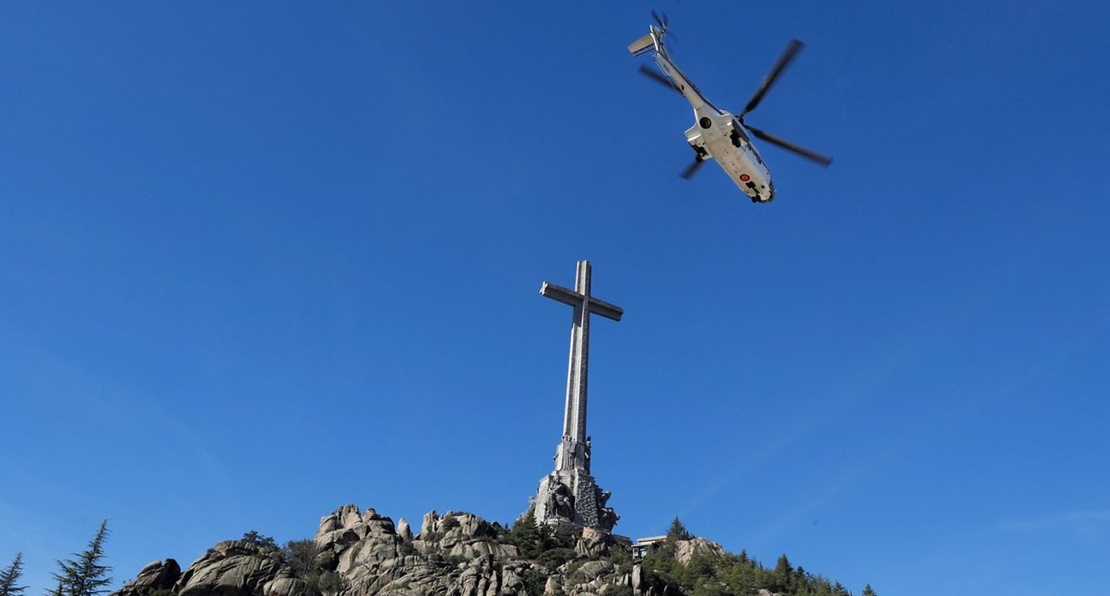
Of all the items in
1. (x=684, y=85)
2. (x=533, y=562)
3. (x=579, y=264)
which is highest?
(x=579, y=264)

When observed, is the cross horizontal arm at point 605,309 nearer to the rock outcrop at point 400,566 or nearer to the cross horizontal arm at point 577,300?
the cross horizontal arm at point 577,300

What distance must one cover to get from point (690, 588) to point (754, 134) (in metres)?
32.0

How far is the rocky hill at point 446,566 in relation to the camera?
53.8m

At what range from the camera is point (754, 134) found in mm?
42594

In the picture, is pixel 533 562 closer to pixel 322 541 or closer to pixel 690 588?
pixel 690 588

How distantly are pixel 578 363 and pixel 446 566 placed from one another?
29.0 meters

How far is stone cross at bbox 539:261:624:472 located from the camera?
76625 millimetres

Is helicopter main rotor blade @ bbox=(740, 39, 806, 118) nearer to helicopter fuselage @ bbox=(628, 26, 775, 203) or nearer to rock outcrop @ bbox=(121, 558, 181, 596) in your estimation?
helicopter fuselage @ bbox=(628, 26, 775, 203)

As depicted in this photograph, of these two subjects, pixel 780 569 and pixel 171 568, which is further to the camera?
pixel 780 569

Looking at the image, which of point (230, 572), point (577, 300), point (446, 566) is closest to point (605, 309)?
point (577, 300)

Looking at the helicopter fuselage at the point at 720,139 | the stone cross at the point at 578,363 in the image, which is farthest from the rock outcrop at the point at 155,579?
the helicopter fuselage at the point at 720,139

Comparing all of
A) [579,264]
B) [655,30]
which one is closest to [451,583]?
[655,30]

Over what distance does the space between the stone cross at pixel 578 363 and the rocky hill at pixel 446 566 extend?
26.5ft

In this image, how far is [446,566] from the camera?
5669 centimetres
